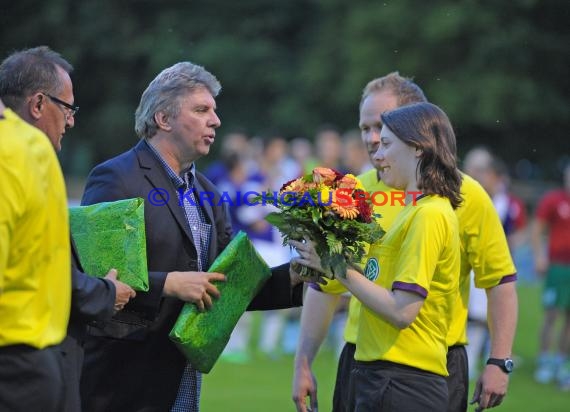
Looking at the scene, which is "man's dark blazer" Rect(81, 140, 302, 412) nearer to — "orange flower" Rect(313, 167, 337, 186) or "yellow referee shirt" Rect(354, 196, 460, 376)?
"orange flower" Rect(313, 167, 337, 186)

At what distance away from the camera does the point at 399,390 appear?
14.9 feet

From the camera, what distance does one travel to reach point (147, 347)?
16.7 ft

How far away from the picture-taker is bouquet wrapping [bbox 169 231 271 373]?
4.93 meters

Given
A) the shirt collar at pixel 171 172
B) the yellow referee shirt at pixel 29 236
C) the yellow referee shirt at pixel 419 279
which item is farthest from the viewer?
the shirt collar at pixel 171 172

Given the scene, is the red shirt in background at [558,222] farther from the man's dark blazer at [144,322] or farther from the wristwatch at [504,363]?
the man's dark blazer at [144,322]

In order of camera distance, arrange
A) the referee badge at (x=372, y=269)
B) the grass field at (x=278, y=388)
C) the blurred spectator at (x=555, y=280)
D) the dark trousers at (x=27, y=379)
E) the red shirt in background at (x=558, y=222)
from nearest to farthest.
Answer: the dark trousers at (x=27, y=379) → the referee badge at (x=372, y=269) → the grass field at (x=278, y=388) → the blurred spectator at (x=555, y=280) → the red shirt in background at (x=558, y=222)

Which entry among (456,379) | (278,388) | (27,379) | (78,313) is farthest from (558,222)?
(27,379)

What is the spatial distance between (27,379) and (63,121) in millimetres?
1355

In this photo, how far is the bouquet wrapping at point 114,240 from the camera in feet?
15.4

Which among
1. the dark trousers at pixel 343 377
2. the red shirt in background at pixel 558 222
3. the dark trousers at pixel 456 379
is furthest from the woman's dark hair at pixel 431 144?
the red shirt in background at pixel 558 222

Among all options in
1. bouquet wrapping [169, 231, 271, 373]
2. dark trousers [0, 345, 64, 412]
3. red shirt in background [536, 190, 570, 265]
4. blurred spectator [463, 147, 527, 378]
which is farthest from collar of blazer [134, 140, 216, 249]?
red shirt in background [536, 190, 570, 265]

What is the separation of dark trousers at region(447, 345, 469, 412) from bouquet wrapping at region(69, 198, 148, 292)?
1.54 m

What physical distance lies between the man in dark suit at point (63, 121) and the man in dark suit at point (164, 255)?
0.46m

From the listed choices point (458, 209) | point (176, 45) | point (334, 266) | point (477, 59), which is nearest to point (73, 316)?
point (334, 266)
